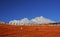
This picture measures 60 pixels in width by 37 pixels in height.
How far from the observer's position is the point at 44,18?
4.92 m

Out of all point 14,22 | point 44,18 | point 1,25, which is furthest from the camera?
point 44,18

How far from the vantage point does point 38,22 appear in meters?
4.80

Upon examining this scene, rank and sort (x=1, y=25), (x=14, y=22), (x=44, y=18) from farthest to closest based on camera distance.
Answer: (x=44, y=18), (x=14, y=22), (x=1, y=25)

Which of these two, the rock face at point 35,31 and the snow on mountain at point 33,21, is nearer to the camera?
the rock face at point 35,31

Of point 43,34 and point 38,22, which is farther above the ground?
point 38,22

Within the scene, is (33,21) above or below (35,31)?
above

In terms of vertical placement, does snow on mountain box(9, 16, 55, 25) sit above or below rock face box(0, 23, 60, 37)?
above

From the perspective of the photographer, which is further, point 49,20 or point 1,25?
point 49,20

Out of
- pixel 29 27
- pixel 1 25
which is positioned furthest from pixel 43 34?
pixel 1 25

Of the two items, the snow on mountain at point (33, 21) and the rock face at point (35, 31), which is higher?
the snow on mountain at point (33, 21)

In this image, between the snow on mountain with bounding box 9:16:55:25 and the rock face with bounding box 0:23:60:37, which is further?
the snow on mountain with bounding box 9:16:55:25

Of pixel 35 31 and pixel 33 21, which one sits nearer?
pixel 35 31

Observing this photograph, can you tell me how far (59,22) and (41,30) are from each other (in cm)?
59

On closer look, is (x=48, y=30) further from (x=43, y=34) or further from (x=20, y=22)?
(x=20, y=22)
